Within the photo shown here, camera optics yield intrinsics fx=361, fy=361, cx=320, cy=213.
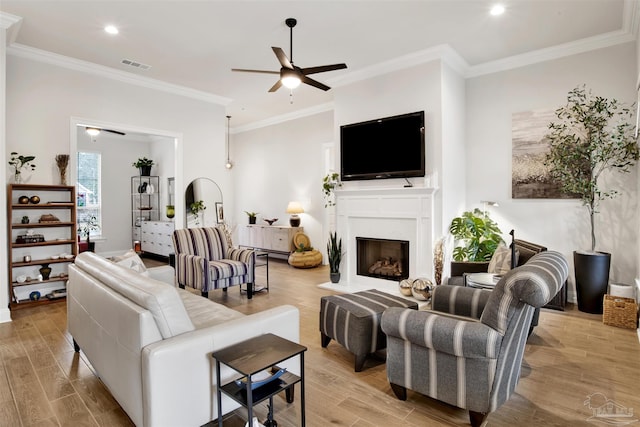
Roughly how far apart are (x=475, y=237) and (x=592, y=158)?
1542 mm

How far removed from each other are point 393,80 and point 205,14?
251 centimetres

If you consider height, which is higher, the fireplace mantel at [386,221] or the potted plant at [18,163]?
the potted plant at [18,163]

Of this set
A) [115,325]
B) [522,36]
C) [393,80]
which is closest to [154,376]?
[115,325]

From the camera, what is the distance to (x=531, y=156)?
469cm

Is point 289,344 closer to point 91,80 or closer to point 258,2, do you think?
point 258,2

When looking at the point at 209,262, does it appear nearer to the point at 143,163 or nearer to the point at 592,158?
the point at 592,158

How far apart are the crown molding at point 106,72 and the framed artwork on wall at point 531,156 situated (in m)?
4.75

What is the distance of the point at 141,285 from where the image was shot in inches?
76.0

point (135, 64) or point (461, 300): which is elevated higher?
point (135, 64)

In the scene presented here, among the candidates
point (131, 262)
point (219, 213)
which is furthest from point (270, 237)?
point (131, 262)

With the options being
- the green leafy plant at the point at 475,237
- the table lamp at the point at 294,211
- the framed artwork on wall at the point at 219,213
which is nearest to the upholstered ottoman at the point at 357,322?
the green leafy plant at the point at 475,237

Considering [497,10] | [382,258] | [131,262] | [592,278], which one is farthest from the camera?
[382,258]

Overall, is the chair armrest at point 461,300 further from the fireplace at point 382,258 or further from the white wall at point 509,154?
the white wall at point 509,154

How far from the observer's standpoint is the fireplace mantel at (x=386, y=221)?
4605mm
